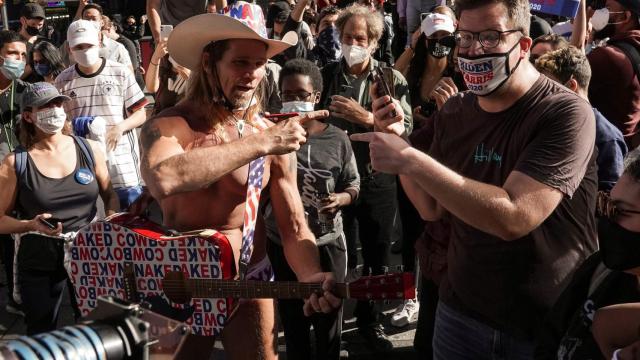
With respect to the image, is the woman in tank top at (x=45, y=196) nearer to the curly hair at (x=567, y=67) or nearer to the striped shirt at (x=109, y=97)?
the striped shirt at (x=109, y=97)

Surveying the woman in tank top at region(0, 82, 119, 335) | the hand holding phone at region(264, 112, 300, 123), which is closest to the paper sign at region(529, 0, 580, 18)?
the hand holding phone at region(264, 112, 300, 123)

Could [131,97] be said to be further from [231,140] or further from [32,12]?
[32,12]

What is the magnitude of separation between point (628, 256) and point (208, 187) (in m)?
1.57

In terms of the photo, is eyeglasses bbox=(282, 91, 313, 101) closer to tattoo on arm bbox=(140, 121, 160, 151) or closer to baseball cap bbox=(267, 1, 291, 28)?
tattoo on arm bbox=(140, 121, 160, 151)

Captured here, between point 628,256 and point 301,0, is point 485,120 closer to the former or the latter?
point 628,256

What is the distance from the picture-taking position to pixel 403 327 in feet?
17.0

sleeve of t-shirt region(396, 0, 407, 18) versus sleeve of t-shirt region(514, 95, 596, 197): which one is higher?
sleeve of t-shirt region(514, 95, 596, 197)

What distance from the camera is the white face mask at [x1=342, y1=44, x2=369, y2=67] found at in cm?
534

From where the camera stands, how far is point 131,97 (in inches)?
230

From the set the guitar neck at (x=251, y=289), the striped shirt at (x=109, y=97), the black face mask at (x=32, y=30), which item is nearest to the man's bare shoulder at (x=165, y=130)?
the guitar neck at (x=251, y=289)

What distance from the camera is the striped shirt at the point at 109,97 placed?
18.6 ft

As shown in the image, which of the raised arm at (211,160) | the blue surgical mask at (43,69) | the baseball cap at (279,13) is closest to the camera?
the raised arm at (211,160)

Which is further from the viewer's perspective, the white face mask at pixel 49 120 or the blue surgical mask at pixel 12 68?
the blue surgical mask at pixel 12 68

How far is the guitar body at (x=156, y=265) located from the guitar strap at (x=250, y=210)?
9 cm
